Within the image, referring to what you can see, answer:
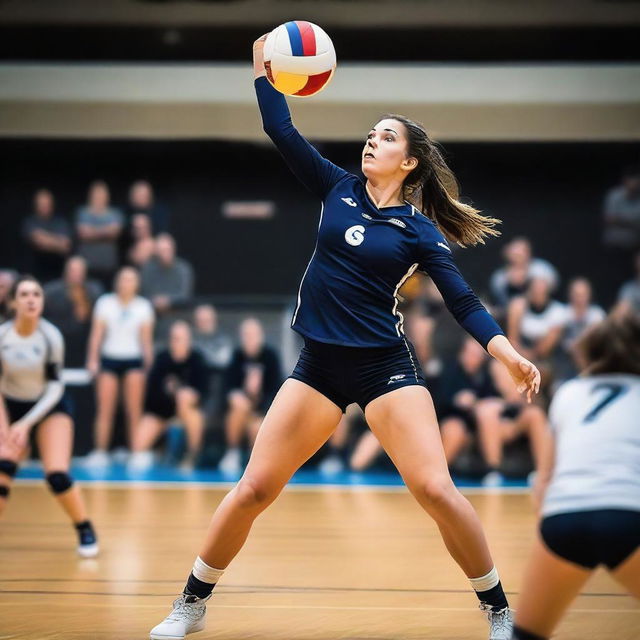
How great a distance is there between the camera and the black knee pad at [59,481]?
5.91 m

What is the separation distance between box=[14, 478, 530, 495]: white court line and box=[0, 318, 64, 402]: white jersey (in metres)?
3.02

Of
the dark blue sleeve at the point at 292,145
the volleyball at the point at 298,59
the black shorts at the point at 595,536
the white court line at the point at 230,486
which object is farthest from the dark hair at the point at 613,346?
the white court line at the point at 230,486

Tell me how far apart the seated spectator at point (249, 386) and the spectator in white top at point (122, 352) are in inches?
35.6

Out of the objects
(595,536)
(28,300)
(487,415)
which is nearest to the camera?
(595,536)

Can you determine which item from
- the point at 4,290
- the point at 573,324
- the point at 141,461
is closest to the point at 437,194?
the point at 573,324

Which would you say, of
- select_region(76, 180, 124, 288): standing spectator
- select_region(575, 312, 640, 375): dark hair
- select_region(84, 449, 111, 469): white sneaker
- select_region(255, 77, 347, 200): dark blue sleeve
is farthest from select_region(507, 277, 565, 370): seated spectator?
select_region(575, 312, 640, 375): dark hair

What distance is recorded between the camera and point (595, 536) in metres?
2.80

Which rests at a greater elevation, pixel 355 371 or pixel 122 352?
pixel 355 371

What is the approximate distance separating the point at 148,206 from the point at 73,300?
4.67 feet

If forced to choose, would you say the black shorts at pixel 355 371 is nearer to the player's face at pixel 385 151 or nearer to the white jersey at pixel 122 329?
the player's face at pixel 385 151

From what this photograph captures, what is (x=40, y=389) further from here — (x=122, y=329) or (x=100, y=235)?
(x=100, y=235)

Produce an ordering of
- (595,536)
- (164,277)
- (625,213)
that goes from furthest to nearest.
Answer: (625,213), (164,277), (595,536)

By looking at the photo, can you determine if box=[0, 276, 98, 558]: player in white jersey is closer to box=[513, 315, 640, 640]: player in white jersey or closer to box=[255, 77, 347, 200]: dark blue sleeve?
box=[255, 77, 347, 200]: dark blue sleeve

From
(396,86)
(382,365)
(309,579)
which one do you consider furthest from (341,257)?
(396,86)
